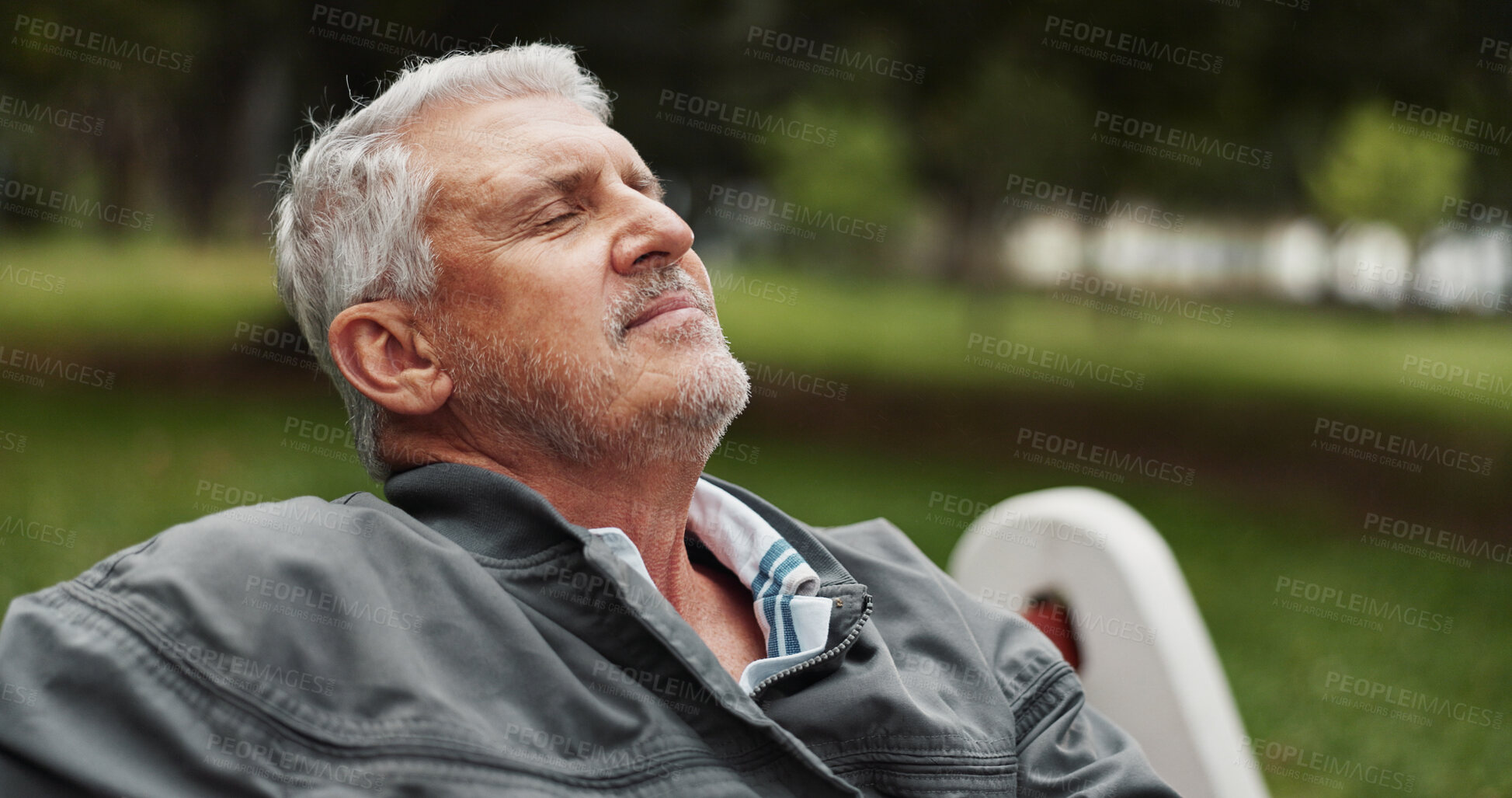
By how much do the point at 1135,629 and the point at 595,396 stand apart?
1.30 m

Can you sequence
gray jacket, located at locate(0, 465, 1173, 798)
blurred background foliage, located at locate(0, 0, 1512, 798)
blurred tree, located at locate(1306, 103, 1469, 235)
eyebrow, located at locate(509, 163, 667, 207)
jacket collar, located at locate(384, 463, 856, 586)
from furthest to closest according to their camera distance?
blurred tree, located at locate(1306, 103, 1469, 235), blurred background foliage, located at locate(0, 0, 1512, 798), eyebrow, located at locate(509, 163, 667, 207), jacket collar, located at locate(384, 463, 856, 586), gray jacket, located at locate(0, 465, 1173, 798)

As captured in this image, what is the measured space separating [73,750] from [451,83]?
4.68ft

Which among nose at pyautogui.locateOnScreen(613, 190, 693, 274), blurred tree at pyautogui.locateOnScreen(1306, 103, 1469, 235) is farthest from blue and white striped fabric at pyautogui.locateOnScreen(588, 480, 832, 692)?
blurred tree at pyautogui.locateOnScreen(1306, 103, 1469, 235)

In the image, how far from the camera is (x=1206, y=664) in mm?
2629

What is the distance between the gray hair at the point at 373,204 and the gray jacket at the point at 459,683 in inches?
15.6

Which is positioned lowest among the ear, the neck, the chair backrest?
the chair backrest

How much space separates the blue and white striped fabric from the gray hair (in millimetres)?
617

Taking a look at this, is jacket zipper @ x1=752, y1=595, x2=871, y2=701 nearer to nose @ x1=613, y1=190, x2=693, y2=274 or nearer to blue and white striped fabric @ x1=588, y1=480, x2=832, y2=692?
blue and white striped fabric @ x1=588, y1=480, x2=832, y2=692

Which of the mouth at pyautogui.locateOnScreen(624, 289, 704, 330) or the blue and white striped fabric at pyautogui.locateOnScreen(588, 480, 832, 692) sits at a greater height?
the mouth at pyautogui.locateOnScreen(624, 289, 704, 330)

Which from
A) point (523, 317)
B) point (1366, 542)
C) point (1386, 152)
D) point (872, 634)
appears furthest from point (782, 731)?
point (1386, 152)

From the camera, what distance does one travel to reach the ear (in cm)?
236

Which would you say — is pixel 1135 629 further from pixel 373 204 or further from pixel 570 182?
pixel 373 204

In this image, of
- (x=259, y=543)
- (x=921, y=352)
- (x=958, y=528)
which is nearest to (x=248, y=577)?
(x=259, y=543)

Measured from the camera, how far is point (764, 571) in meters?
2.44
